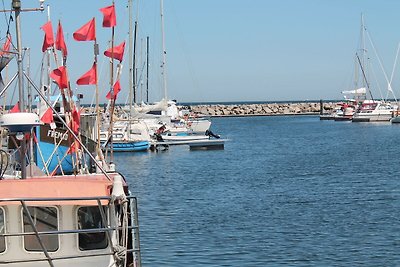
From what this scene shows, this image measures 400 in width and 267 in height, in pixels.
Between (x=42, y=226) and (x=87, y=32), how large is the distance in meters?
8.65

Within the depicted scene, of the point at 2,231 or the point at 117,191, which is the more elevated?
the point at 117,191

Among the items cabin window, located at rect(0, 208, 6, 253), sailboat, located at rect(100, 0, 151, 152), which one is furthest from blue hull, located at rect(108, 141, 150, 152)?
cabin window, located at rect(0, 208, 6, 253)

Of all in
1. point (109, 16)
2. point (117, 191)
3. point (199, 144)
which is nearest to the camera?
point (117, 191)

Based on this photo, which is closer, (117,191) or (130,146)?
(117,191)

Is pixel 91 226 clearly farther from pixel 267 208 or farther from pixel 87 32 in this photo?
pixel 267 208

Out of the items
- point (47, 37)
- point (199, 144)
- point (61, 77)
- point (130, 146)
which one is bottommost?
point (199, 144)

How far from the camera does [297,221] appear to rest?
2917cm

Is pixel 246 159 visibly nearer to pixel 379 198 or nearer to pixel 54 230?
pixel 379 198

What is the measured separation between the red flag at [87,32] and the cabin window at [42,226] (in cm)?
834

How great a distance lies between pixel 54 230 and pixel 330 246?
43.7ft

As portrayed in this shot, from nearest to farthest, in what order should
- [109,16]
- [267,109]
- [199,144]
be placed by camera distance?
[109,16], [199,144], [267,109]

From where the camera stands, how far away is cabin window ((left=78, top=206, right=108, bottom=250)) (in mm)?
12967

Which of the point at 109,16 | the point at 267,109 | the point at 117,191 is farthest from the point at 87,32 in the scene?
the point at 267,109

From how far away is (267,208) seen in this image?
32.8 m
